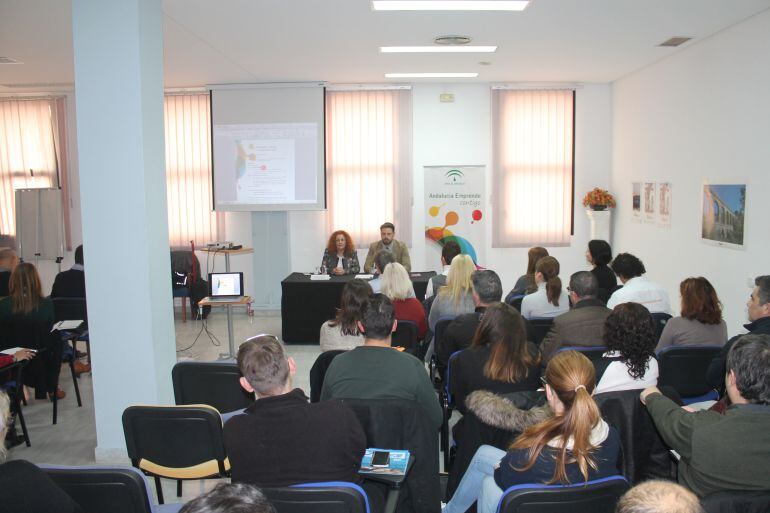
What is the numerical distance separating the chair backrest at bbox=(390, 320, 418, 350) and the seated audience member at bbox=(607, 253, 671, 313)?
67.0 inches

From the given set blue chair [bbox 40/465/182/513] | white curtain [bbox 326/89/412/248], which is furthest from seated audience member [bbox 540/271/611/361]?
white curtain [bbox 326/89/412/248]

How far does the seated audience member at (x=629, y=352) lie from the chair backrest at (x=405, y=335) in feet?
5.36

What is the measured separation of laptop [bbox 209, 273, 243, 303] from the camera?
640 centimetres

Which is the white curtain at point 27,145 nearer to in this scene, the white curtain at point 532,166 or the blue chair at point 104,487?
the white curtain at point 532,166

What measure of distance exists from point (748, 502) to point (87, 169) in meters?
4.01

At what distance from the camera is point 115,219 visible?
13.5ft

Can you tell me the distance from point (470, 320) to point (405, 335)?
0.68 m

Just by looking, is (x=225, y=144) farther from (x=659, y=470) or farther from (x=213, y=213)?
(x=659, y=470)

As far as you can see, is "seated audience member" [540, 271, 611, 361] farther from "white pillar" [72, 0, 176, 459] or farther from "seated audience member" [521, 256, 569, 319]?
"white pillar" [72, 0, 176, 459]

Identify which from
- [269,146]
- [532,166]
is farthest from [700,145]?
[269,146]

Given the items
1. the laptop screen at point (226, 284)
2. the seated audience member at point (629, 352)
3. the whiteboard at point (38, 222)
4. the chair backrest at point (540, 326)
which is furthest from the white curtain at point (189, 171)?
the seated audience member at point (629, 352)

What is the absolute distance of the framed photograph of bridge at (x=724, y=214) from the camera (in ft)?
19.9

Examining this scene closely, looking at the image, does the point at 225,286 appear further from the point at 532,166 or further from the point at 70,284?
the point at 532,166

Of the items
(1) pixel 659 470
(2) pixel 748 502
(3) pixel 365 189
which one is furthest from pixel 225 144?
(2) pixel 748 502
